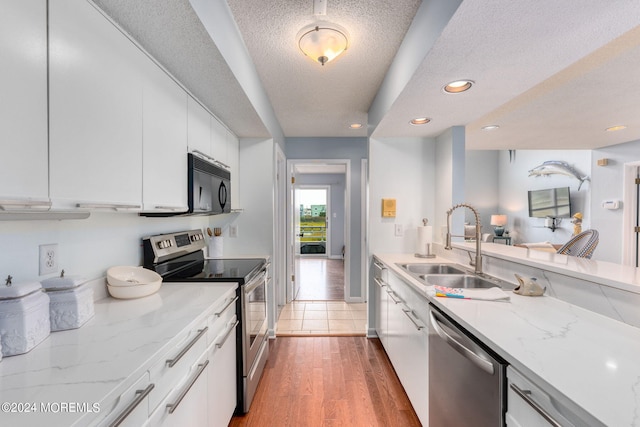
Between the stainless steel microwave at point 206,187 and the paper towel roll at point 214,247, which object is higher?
the stainless steel microwave at point 206,187

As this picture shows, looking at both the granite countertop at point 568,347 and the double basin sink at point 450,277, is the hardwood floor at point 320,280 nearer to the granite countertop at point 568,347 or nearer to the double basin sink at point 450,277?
the double basin sink at point 450,277

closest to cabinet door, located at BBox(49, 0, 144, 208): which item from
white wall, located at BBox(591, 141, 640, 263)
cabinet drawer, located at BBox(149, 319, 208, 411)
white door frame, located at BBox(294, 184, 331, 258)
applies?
cabinet drawer, located at BBox(149, 319, 208, 411)

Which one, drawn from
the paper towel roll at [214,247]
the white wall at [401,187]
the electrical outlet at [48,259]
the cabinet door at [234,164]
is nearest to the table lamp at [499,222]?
the white wall at [401,187]

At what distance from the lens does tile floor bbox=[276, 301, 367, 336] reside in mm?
3096

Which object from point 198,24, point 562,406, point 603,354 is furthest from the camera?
point 198,24

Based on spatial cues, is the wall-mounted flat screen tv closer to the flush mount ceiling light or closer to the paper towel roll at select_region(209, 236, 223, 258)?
the flush mount ceiling light

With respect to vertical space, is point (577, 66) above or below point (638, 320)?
above

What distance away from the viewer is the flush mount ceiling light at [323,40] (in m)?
1.53

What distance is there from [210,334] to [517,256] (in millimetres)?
1772

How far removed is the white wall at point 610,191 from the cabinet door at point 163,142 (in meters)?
5.79

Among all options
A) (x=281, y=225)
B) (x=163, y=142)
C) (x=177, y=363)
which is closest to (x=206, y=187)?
(x=163, y=142)

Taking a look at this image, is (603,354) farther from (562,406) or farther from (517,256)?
(517,256)

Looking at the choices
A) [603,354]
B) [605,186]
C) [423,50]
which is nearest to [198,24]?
[423,50]

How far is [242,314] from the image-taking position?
1.79 m
